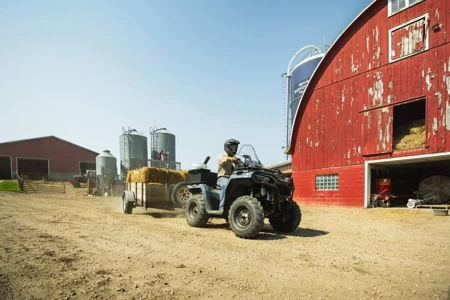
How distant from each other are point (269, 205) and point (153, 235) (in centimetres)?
270

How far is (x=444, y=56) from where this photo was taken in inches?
456

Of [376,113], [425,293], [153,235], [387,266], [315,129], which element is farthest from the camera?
[315,129]

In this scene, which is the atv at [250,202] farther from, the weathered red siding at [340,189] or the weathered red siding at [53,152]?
the weathered red siding at [53,152]

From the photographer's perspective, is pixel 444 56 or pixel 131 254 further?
pixel 444 56

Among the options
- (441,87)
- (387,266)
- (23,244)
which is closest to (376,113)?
(441,87)

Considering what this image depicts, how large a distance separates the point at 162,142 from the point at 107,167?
5.90 metres

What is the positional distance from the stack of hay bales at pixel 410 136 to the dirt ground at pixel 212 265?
7316 millimetres

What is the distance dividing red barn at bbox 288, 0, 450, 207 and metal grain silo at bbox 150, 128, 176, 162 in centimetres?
1247

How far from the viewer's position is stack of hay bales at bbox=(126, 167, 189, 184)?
31.9 ft

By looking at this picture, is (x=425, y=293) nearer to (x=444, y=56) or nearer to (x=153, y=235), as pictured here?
(x=153, y=235)

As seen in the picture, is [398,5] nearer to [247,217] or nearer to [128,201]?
[247,217]

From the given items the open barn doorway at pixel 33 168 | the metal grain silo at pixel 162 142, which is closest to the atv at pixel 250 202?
the metal grain silo at pixel 162 142

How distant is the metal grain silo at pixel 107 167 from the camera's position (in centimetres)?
2459

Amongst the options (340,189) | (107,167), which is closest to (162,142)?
(107,167)
